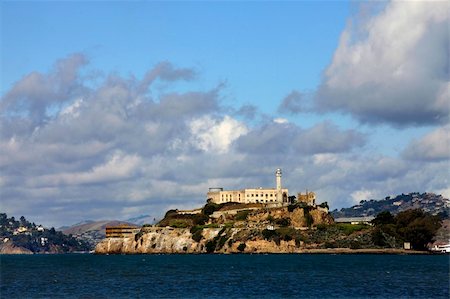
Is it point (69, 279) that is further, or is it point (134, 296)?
point (69, 279)

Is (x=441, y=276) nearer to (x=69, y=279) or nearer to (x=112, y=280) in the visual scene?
(x=112, y=280)

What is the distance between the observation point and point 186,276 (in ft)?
414

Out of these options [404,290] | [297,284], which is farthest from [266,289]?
[404,290]

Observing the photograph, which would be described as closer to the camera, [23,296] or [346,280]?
[23,296]

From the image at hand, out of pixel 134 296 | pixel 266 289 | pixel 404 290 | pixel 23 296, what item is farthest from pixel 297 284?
pixel 23 296

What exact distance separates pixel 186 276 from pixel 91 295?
123 ft

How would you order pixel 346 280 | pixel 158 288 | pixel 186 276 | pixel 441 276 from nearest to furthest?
pixel 158 288 → pixel 346 280 → pixel 441 276 → pixel 186 276

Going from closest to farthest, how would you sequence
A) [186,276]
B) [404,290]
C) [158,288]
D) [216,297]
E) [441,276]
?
[216,297], [404,290], [158,288], [441,276], [186,276]

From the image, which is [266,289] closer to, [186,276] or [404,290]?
[404,290]

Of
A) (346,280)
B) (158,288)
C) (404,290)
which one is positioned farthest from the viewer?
(346,280)

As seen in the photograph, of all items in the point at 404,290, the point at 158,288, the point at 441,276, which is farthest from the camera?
the point at 441,276

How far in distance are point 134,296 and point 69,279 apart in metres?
38.6

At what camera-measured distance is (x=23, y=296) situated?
9000 centimetres

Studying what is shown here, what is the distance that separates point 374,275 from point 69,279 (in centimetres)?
4991
